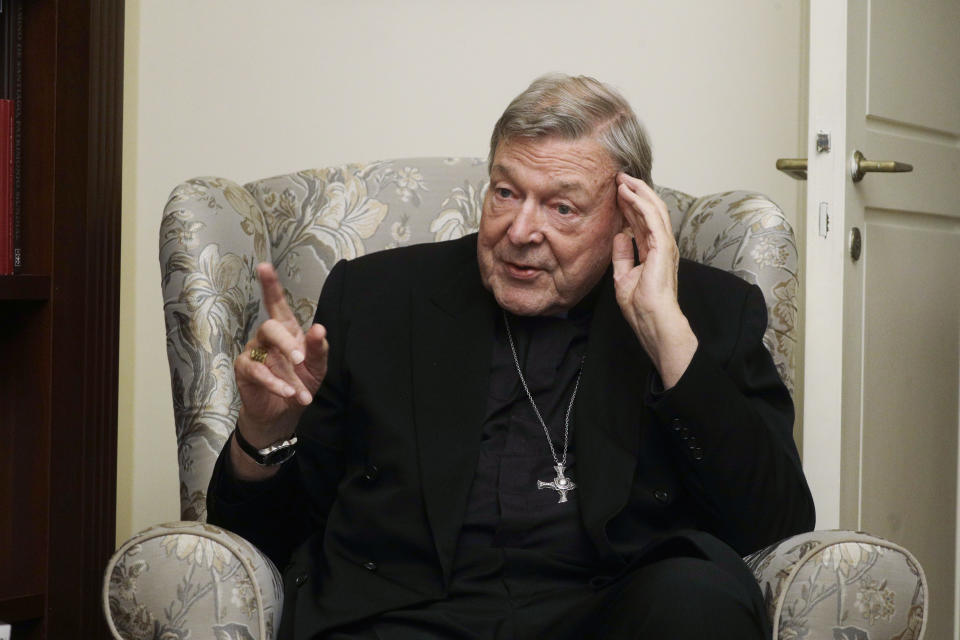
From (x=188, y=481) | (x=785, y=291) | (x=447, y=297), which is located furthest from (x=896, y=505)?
(x=188, y=481)

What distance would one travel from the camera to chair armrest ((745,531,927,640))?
A: 125 centimetres

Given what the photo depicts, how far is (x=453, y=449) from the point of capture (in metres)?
1.49

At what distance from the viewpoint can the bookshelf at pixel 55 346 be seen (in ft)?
6.19

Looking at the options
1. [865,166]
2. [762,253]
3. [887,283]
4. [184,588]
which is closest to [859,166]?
[865,166]

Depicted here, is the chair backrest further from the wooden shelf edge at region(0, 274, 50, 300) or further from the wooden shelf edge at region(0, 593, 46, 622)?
the wooden shelf edge at region(0, 593, 46, 622)

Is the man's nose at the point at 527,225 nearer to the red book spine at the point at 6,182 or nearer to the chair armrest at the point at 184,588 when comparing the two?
the chair armrest at the point at 184,588

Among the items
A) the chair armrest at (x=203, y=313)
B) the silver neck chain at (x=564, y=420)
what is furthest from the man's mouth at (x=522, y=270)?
the chair armrest at (x=203, y=313)

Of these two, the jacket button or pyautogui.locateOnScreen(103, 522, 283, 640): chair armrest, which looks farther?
the jacket button

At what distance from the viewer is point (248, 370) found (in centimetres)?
124

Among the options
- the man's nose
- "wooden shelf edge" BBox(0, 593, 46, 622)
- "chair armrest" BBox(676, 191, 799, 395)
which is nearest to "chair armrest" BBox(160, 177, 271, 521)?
"wooden shelf edge" BBox(0, 593, 46, 622)

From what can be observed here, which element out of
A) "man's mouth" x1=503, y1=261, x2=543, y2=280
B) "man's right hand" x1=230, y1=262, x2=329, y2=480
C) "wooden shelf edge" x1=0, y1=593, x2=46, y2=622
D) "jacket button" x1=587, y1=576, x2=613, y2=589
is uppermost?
"man's mouth" x1=503, y1=261, x2=543, y2=280

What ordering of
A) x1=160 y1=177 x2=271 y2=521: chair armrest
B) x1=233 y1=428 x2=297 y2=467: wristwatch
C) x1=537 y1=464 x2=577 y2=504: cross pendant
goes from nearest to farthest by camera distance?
1. x1=233 y1=428 x2=297 y2=467: wristwatch
2. x1=537 y1=464 x2=577 y2=504: cross pendant
3. x1=160 y1=177 x2=271 y2=521: chair armrest

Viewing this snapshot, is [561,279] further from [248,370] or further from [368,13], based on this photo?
[368,13]

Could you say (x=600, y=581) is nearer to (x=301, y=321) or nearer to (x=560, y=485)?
(x=560, y=485)
